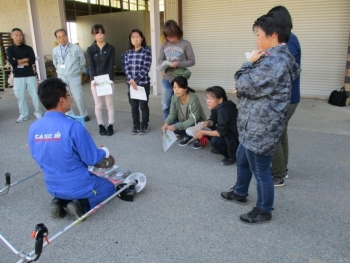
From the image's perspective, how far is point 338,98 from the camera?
21.9 feet

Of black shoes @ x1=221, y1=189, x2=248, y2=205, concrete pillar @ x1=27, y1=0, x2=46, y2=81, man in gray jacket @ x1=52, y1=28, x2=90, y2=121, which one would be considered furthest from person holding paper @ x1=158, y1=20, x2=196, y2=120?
concrete pillar @ x1=27, y1=0, x2=46, y2=81

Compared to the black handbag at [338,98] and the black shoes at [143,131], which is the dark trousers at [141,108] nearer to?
the black shoes at [143,131]

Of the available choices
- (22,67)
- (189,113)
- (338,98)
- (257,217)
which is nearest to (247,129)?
(257,217)

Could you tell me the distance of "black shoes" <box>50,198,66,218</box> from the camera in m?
2.66

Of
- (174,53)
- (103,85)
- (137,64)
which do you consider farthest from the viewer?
(103,85)

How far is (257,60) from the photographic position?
221 centimetres

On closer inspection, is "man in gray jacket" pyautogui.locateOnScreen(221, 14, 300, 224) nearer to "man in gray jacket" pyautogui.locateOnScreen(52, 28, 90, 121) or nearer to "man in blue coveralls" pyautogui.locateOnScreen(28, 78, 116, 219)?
"man in blue coveralls" pyautogui.locateOnScreen(28, 78, 116, 219)

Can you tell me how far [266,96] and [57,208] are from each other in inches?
78.7

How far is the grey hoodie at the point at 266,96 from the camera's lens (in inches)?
83.0

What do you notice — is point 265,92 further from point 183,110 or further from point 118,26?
point 118,26

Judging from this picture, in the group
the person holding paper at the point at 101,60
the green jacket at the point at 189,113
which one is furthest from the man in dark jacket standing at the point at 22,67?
the green jacket at the point at 189,113

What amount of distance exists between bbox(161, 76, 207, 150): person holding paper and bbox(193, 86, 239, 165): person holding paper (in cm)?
43

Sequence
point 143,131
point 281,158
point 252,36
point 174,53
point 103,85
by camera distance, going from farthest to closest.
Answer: point 252,36
point 143,131
point 103,85
point 174,53
point 281,158

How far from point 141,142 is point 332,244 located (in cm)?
308
